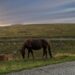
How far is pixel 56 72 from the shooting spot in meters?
12.3

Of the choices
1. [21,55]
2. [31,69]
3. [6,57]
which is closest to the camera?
[31,69]

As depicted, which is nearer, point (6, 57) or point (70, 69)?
point (70, 69)

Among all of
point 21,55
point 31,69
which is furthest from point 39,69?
point 21,55

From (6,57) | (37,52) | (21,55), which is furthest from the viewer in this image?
(37,52)

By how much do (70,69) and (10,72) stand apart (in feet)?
8.29

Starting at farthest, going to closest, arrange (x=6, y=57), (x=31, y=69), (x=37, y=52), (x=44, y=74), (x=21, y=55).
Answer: (x=37, y=52) < (x=21, y=55) < (x=6, y=57) < (x=31, y=69) < (x=44, y=74)

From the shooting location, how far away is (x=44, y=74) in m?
11.9

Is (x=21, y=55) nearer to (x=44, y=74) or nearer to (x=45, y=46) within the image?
(x=45, y=46)

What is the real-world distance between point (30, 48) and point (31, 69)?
13955 millimetres

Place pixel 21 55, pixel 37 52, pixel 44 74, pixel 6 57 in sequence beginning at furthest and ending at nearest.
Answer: pixel 37 52 < pixel 21 55 < pixel 6 57 < pixel 44 74

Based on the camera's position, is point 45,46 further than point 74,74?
Yes

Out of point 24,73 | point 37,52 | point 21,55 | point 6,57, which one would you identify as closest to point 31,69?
point 24,73

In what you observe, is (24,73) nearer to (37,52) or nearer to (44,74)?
(44,74)

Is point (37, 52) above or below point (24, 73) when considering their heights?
below
